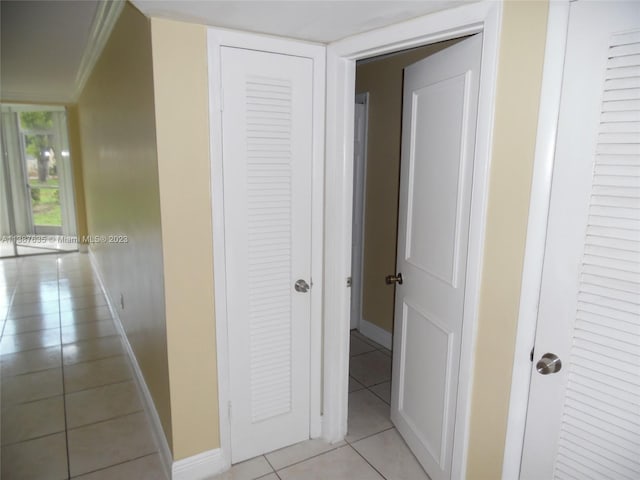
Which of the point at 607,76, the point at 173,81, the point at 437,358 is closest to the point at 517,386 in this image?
the point at 437,358

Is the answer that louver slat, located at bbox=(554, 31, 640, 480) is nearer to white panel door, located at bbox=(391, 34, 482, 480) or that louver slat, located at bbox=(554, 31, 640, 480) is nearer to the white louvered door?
the white louvered door

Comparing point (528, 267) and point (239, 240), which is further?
point (239, 240)

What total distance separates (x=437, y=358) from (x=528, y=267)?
2.24 ft

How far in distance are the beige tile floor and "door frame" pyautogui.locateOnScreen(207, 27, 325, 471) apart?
265 millimetres

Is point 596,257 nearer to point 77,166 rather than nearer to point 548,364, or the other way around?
point 548,364

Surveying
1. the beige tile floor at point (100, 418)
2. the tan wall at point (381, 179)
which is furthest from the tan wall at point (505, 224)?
the tan wall at point (381, 179)

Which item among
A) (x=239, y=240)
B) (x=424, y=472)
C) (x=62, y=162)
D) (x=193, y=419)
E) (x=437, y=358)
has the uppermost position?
(x=62, y=162)

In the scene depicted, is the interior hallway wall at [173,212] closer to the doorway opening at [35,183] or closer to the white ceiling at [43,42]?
the white ceiling at [43,42]

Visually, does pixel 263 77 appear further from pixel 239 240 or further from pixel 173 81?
pixel 239 240

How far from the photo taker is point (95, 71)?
12.4ft

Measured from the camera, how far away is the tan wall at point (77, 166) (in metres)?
6.66

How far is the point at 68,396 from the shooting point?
9.22 feet

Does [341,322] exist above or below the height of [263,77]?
below

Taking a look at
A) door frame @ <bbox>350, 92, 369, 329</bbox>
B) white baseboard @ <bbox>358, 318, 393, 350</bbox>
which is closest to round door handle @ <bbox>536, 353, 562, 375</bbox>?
white baseboard @ <bbox>358, 318, 393, 350</bbox>
